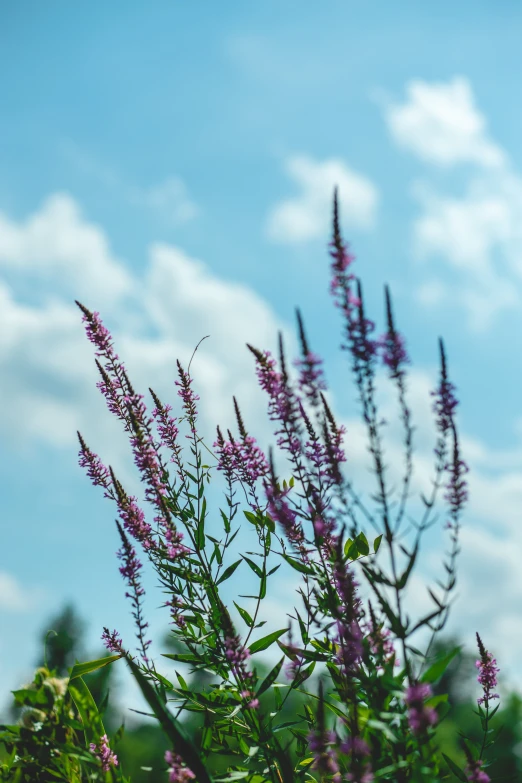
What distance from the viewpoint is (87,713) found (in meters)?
4.28

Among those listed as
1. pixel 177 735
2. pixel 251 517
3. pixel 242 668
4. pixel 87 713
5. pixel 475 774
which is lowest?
pixel 475 774

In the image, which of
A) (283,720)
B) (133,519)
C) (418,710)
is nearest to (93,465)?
(133,519)

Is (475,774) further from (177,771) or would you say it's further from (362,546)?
(362,546)

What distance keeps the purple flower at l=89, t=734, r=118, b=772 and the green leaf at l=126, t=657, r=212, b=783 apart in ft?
1.96

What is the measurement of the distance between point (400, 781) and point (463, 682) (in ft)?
362

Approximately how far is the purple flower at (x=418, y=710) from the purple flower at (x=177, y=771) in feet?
4.10

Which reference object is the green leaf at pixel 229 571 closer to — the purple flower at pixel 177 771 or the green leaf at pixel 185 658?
the green leaf at pixel 185 658

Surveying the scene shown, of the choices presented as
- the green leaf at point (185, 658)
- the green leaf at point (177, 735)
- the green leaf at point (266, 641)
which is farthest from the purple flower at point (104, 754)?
the green leaf at point (266, 641)

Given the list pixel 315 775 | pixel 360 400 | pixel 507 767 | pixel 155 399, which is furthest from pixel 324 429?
pixel 507 767

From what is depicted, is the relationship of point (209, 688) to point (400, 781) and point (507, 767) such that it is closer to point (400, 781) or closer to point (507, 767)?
point (400, 781)

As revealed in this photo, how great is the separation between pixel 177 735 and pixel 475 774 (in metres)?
1.58

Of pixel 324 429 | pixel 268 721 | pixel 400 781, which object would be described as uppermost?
pixel 324 429

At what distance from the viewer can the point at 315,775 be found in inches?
225

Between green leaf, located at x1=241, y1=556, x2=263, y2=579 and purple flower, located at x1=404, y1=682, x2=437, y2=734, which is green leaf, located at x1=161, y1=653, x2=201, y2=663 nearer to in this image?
green leaf, located at x1=241, y1=556, x2=263, y2=579
